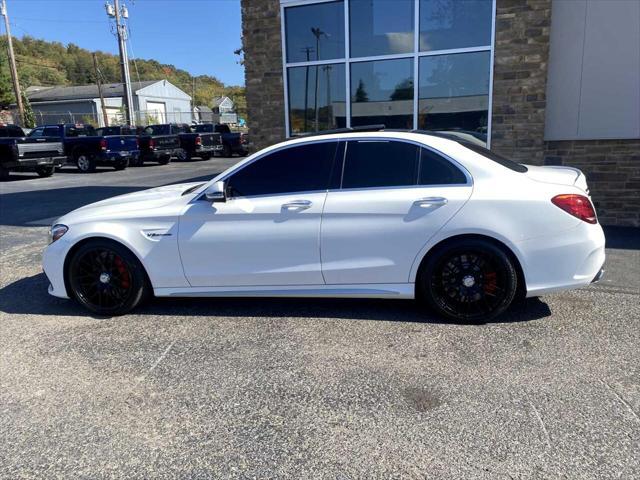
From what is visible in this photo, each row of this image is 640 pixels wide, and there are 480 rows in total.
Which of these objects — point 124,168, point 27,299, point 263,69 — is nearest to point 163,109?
point 124,168

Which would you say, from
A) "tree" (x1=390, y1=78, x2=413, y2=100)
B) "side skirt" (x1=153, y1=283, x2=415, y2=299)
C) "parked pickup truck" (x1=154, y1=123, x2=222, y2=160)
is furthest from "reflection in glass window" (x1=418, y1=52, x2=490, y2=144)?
"parked pickup truck" (x1=154, y1=123, x2=222, y2=160)

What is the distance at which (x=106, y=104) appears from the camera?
53.7 meters

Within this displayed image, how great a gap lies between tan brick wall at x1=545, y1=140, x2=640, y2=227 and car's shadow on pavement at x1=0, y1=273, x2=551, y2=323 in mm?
4036

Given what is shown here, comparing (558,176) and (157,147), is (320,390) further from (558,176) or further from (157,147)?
(157,147)

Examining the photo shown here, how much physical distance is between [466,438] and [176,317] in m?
2.77

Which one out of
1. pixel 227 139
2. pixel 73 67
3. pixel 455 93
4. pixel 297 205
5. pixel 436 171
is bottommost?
pixel 297 205

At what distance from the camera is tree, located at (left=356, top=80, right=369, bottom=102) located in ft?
27.6

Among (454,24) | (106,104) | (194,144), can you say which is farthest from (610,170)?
(106,104)

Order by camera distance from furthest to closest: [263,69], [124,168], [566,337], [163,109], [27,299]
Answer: [163,109] < [124,168] < [263,69] < [27,299] < [566,337]

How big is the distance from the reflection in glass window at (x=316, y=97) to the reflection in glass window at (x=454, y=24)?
4.87ft

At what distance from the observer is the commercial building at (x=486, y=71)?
24.1ft

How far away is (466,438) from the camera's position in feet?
8.82

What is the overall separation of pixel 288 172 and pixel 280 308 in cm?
124

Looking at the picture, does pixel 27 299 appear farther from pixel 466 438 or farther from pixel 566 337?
pixel 566 337
